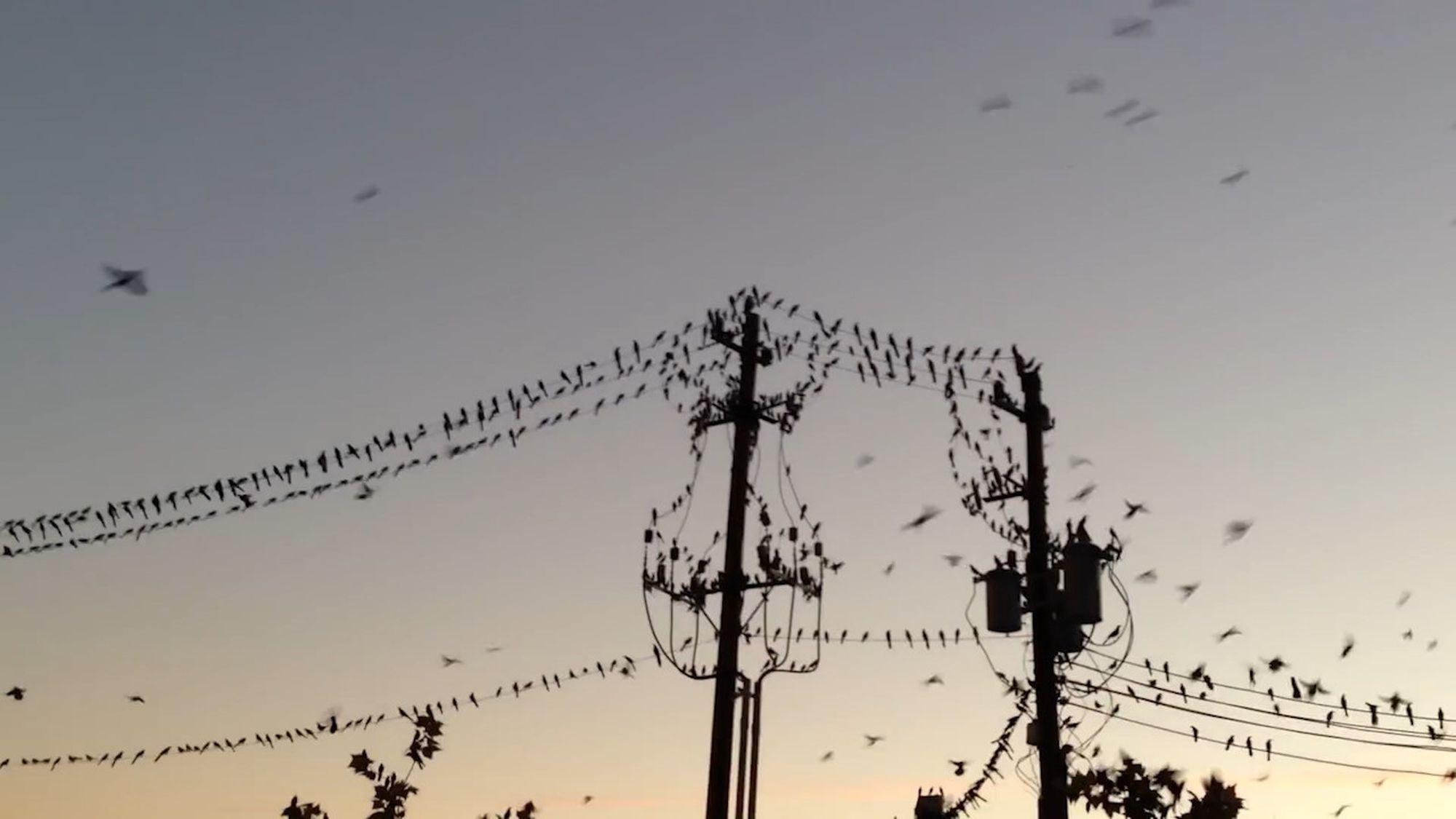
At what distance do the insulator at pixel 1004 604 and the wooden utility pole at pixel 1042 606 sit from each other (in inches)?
12.0

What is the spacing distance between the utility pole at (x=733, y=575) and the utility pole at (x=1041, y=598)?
363 centimetres

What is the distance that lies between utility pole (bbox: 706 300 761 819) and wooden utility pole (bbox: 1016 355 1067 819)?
3.87 m

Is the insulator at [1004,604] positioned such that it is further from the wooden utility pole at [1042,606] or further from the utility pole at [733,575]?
the utility pole at [733,575]

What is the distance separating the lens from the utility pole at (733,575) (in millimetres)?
18609

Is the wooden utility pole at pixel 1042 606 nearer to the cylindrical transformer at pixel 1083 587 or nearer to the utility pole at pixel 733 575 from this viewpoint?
the cylindrical transformer at pixel 1083 587

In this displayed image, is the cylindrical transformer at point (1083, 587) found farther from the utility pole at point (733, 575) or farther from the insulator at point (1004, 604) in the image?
the utility pole at point (733, 575)

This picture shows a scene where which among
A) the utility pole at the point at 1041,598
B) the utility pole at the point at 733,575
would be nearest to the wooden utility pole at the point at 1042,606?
the utility pole at the point at 1041,598

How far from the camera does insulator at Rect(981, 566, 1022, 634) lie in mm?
19672

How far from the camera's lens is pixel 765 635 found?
65.8ft

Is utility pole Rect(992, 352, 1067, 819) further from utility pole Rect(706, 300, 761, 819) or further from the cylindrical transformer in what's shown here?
utility pole Rect(706, 300, 761, 819)

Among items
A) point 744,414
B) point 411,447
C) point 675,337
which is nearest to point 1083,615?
point 744,414

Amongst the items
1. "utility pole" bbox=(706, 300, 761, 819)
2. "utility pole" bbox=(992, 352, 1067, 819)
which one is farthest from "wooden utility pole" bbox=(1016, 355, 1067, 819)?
"utility pole" bbox=(706, 300, 761, 819)

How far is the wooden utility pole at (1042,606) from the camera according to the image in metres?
18.8

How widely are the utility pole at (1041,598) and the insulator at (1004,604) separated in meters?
0.31
